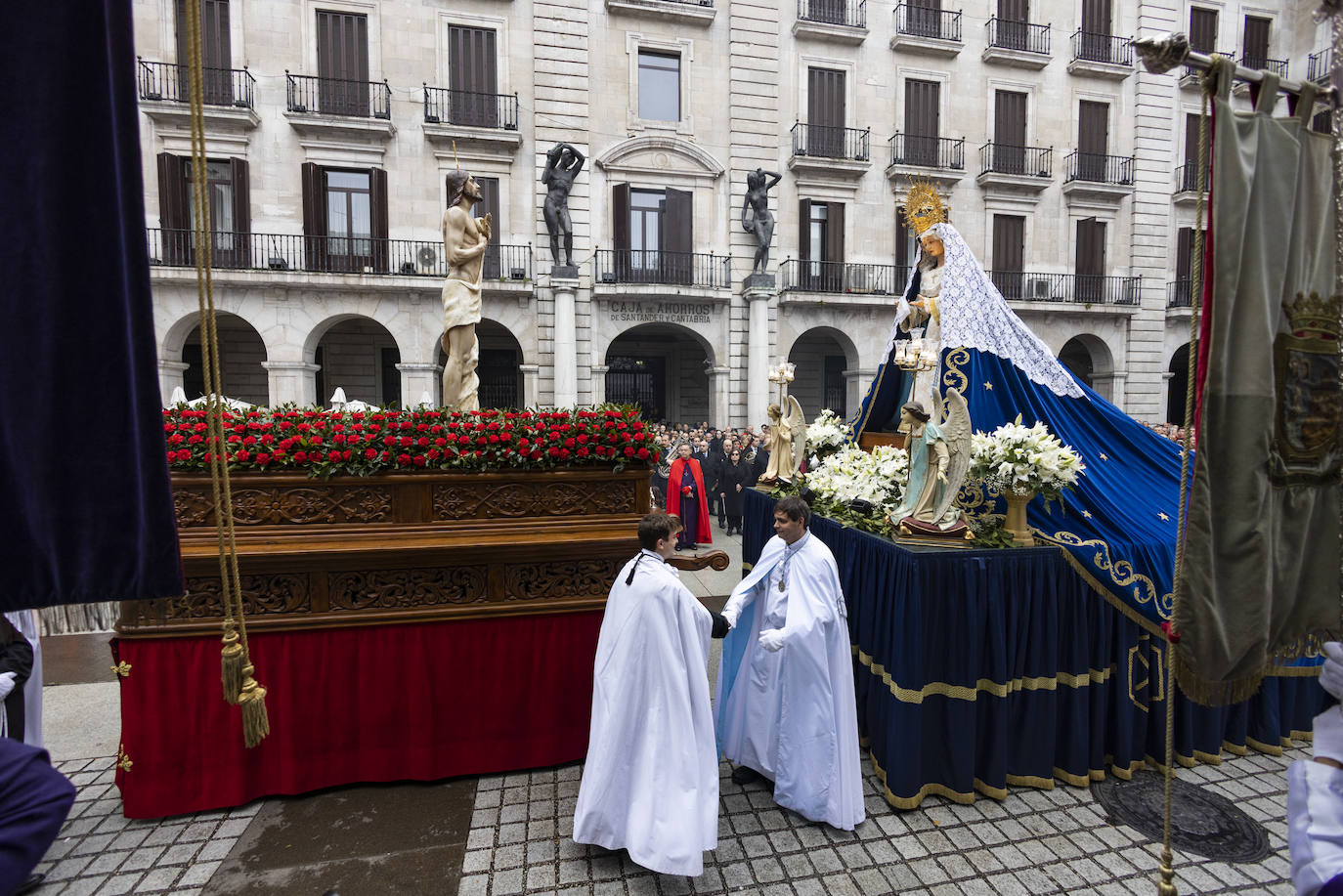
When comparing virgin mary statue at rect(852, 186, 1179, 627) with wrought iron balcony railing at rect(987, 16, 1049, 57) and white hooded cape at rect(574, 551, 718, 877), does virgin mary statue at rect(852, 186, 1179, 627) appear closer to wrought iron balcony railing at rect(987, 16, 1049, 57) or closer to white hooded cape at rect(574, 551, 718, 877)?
white hooded cape at rect(574, 551, 718, 877)

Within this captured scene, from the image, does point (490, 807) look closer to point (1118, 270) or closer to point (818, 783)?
point (818, 783)

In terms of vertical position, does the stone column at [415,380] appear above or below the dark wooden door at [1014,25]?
below

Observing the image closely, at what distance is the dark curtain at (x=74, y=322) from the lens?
1.33 m

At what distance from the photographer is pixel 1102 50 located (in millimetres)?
19266

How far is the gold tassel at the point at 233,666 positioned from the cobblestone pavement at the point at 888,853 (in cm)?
189

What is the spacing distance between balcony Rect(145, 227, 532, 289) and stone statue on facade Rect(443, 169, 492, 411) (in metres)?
10.8

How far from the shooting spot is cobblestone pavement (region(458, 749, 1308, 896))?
10.3 ft

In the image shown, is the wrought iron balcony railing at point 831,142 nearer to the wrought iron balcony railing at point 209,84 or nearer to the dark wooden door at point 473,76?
the dark wooden door at point 473,76

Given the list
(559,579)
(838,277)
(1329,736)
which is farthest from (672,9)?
(1329,736)

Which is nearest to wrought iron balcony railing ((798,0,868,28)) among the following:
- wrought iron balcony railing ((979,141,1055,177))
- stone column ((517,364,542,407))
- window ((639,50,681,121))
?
window ((639,50,681,121))

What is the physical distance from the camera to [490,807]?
12.6 ft

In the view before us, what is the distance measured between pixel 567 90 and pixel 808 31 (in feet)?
23.1

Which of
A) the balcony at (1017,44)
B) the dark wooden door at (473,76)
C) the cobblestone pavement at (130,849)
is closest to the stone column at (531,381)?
the dark wooden door at (473,76)

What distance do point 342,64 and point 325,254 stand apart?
15.5ft
